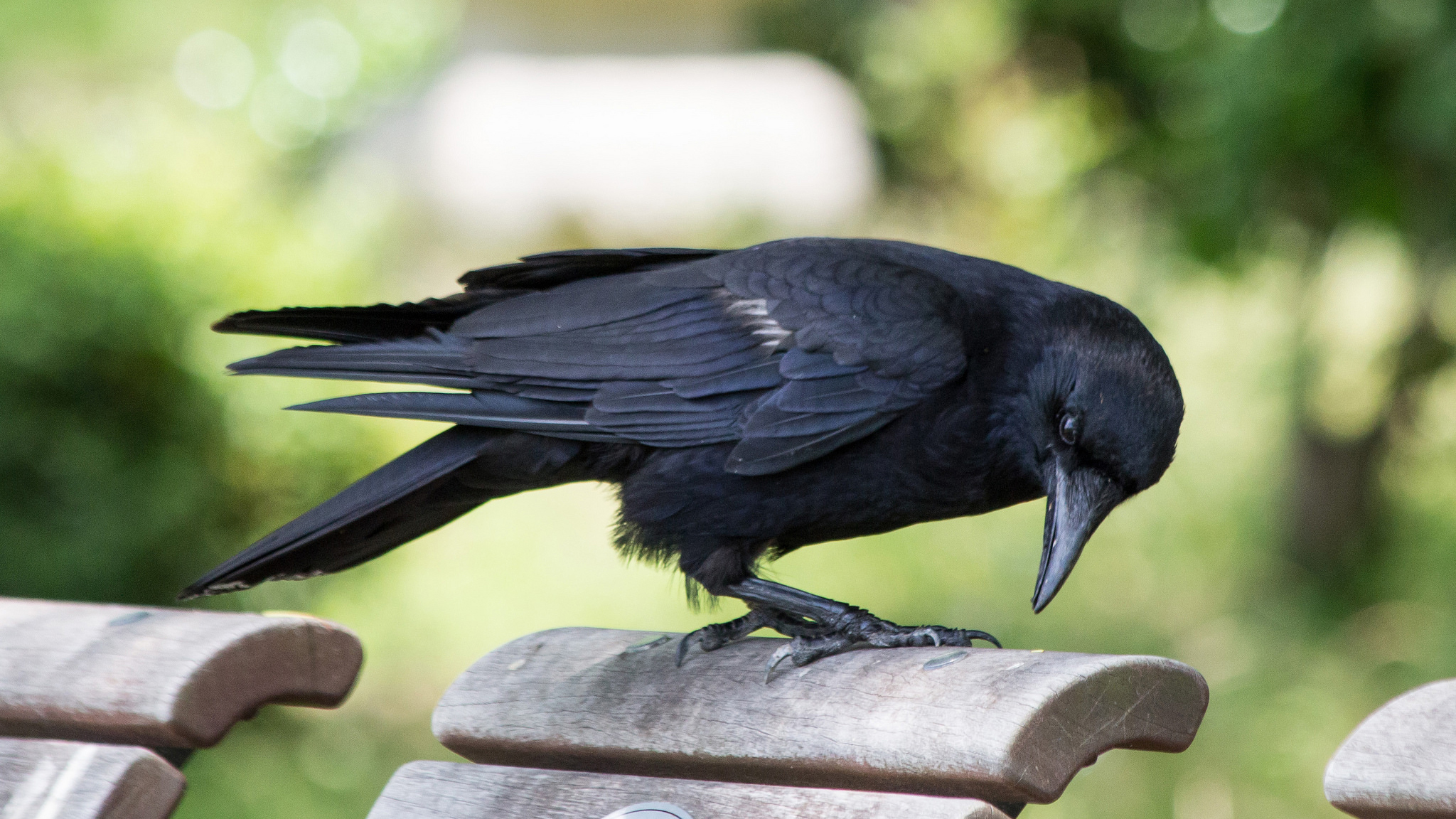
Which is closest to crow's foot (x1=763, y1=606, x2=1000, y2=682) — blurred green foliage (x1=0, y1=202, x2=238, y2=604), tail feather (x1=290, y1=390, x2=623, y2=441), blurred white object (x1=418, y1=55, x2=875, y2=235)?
tail feather (x1=290, y1=390, x2=623, y2=441)

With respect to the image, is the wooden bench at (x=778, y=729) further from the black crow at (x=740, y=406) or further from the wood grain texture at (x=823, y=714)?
the black crow at (x=740, y=406)

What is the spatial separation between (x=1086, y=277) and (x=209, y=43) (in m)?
7.70

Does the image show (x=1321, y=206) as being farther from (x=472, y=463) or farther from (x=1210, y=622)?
(x=472, y=463)

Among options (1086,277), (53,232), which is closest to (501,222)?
(1086,277)

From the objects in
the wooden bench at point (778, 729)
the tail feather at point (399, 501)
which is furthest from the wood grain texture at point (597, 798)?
the tail feather at point (399, 501)

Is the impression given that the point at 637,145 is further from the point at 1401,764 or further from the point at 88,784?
the point at 1401,764

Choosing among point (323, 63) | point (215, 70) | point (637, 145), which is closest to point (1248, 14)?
→ point (637, 145)

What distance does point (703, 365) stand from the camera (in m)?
2.21

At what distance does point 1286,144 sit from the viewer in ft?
13.0

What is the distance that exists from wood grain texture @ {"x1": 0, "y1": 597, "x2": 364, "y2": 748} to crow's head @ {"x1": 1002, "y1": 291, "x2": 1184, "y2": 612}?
1100mm

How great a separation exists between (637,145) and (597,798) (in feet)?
29.3

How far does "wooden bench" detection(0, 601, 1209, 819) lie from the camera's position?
Result: 60.4 inches

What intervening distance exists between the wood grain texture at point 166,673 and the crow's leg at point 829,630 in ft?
2.18

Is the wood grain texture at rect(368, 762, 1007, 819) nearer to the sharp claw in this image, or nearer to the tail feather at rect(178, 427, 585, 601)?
the sharp claw
